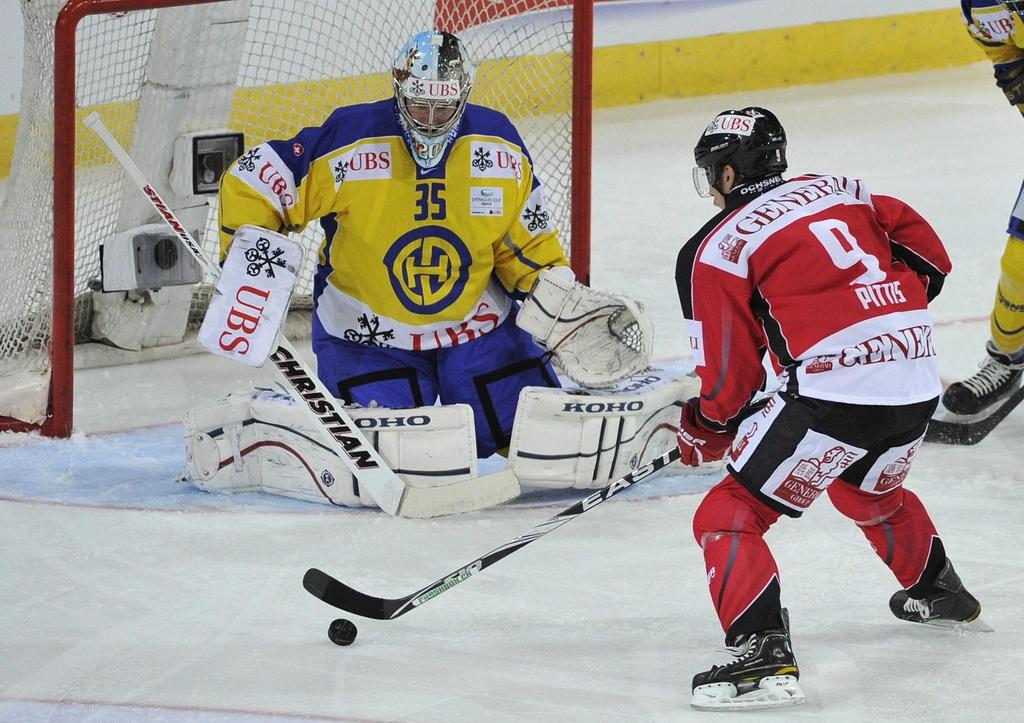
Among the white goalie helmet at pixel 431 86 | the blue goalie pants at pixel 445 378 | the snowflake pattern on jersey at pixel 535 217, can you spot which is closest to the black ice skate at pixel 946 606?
the blue goalie pants at pixel 445 378

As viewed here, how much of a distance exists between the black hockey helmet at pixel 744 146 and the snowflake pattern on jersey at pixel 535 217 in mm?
1048

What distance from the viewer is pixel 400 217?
3.69 meters

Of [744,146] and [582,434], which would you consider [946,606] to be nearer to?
[744,146]

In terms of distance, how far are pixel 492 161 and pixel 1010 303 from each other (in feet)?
4.43

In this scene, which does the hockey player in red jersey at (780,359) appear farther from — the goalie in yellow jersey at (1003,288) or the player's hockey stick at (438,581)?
the goalie in yellow jersey at (1003,288)

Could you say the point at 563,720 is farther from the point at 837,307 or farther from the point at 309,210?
the point at 309,210

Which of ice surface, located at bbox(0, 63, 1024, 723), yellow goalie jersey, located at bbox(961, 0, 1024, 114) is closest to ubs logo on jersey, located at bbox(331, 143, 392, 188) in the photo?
ice surface, located at bbox(0, 63, 1024, 723)

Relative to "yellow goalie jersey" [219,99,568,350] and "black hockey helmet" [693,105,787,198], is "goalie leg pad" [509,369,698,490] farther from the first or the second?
"black hockey helmet" [693,105,787,198]

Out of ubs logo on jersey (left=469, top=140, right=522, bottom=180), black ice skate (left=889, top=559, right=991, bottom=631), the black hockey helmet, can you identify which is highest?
the black hockey helmet

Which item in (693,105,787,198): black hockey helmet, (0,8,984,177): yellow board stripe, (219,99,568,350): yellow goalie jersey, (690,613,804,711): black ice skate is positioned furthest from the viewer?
(0,8,984,177): yellow board stripe

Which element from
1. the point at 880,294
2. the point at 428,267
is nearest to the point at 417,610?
the point at 428,267

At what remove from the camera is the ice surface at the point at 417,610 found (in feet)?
8.88

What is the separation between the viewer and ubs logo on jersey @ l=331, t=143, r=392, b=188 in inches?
143

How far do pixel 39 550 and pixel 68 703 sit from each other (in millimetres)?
769
